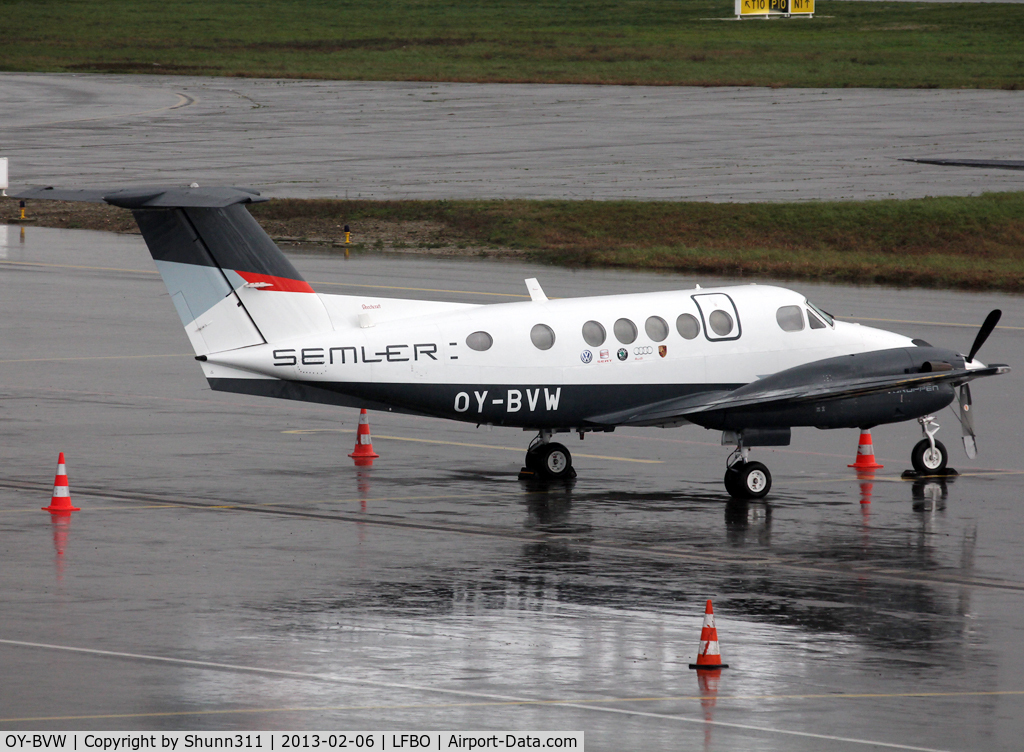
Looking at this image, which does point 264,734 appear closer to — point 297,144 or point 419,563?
point 419,563

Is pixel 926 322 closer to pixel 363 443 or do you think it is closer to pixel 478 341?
pixel 363 443

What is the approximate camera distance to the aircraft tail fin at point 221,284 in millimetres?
21219

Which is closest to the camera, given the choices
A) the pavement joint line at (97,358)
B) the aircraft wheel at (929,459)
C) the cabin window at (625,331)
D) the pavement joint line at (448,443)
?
the cabin window at (625,331)

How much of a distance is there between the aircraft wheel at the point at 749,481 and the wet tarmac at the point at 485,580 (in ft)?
1.23

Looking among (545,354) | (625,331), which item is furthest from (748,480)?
(545,354)

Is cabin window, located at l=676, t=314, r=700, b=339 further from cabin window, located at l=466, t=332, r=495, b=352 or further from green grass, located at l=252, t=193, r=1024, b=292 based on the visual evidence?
green grass, located at l=252, t=193, r=1024, b=292

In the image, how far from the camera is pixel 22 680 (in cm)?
1357

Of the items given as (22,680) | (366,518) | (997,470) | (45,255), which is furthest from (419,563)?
(45,255)

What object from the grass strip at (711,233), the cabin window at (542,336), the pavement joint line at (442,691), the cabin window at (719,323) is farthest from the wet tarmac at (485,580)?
the grass strip at (711,233)

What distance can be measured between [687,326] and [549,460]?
2583mm

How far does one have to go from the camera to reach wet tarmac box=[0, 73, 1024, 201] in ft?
191

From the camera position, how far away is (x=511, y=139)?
70500 mm

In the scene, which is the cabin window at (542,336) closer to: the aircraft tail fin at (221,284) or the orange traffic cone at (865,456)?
the aircraft tail fin at (221,284)

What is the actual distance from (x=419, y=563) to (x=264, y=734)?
20.1 ft
